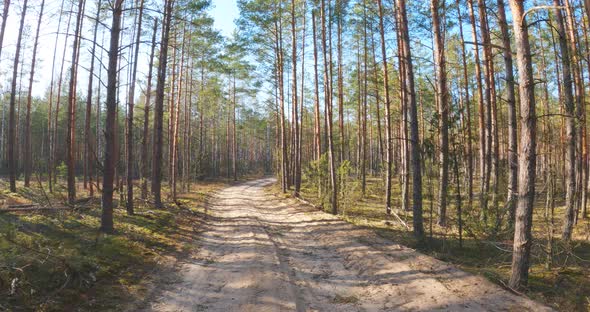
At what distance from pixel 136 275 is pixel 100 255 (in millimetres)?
1024

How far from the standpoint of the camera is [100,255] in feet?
20.9

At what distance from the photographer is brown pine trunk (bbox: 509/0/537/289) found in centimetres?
479

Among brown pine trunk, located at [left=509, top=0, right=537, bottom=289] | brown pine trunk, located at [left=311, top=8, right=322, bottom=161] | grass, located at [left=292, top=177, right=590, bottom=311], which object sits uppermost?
brown pine trunk, located at [left=311, top=8, right=322, bottom=161]

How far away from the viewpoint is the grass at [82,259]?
4371 mm

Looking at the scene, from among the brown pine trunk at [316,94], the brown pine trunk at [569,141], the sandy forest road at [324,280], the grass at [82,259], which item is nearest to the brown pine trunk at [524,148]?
the sandy forest road at [324,280]

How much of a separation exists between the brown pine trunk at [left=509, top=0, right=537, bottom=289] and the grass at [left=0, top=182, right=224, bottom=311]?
549cm

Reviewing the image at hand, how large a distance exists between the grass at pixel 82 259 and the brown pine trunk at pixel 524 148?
5487mm

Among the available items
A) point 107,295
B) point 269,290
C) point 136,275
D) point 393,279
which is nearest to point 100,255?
point 136,275

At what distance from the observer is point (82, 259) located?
18.5 feet

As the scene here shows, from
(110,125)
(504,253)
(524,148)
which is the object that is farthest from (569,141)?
(110,125)

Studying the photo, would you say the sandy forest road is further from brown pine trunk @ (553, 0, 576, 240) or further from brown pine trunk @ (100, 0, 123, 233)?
brown pine trunk @ (553, 0, 576, 240)

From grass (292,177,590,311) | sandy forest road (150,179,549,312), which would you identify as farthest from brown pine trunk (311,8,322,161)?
sandy forest road (150,179,549,312)

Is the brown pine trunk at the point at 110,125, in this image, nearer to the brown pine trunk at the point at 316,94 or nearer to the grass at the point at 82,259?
the grass at the point at 82,259

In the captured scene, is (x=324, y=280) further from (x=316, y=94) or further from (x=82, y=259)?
(x=316, y=94)
